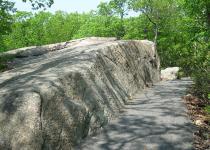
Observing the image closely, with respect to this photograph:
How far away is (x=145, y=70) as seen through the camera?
19.5 m

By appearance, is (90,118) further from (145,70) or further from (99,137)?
(145,70)

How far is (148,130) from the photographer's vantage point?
31.9 ft

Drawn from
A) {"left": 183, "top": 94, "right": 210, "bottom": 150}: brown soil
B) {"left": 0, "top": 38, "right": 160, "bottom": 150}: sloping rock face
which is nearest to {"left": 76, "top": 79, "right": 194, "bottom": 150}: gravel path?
{"left": 183, "top": 94, "right": 210, "bottom": 150}: brown soil

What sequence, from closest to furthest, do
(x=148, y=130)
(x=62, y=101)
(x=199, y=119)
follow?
(x=62, y=101) < (x=148, y=130) < (x=199, y=119)

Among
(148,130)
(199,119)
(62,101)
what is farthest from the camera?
(199,119)

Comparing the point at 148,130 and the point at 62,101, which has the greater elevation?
the point at 62,101

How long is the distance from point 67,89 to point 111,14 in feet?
187

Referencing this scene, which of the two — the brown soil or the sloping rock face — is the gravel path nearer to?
the brown soil

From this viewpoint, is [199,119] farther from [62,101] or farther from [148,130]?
[62,101]

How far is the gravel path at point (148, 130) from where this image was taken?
8555 millimetres

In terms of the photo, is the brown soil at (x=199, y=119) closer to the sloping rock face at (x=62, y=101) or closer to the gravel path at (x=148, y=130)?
the gravel path at (x=148, y=130)

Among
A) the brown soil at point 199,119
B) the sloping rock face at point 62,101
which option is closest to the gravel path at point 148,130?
the brown soil at point 199,119

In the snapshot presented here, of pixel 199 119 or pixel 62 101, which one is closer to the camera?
pixel 62 101

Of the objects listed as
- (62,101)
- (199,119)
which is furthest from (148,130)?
(62,101)
